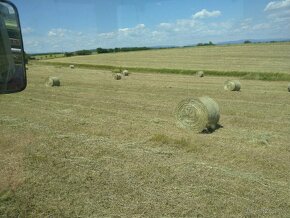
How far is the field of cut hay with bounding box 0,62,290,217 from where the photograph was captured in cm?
534

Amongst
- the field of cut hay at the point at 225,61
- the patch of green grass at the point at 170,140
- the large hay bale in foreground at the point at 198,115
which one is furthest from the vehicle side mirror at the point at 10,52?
the field of cut hay at the point at 225,61

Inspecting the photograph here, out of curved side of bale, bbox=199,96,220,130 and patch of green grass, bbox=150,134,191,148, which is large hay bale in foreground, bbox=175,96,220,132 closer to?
curved side of bale, bbox=199,96,220,130

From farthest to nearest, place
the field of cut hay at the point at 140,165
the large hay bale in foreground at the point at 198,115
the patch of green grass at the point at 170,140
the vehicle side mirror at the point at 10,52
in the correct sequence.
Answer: the large hay bale in foreground at the point at 198,115 < the patch of green grass at the point at 170,140 < the field of cut hay at the point at 140,165 < the vehicle side mirror at the point at 10,52

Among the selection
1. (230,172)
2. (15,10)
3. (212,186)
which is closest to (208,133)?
(230,172)

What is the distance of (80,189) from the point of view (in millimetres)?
5906

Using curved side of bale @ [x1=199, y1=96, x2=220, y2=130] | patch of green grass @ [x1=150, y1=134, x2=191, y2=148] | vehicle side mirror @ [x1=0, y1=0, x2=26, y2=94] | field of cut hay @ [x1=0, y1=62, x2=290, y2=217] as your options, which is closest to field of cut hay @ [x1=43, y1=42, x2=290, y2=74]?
curved side of bale @ [x1=199, y1=96, x2=220, y2=130]

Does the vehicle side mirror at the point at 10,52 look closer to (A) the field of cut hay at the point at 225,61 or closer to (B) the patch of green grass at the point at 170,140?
(B) the patch of green grass at the point at 170,140

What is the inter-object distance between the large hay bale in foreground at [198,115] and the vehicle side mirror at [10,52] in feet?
26.6

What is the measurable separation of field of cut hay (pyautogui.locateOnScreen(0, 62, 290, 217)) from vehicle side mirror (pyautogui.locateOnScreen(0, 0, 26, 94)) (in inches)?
107

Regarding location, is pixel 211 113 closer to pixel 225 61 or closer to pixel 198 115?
pixel 198 115

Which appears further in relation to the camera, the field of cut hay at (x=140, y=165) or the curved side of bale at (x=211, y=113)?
the curved side of bale at (x=211, y=113)

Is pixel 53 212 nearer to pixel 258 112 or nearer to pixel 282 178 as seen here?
pixel 282 178

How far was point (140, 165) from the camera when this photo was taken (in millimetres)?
7164

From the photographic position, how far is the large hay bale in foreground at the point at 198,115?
34.8ft
